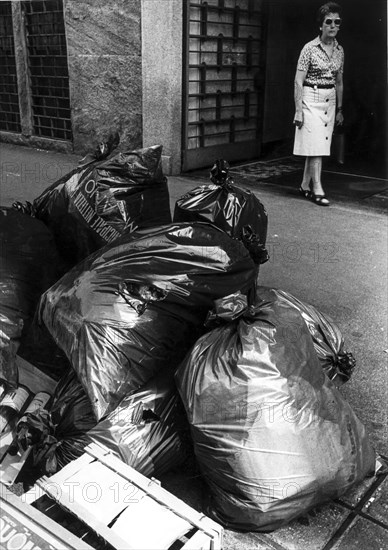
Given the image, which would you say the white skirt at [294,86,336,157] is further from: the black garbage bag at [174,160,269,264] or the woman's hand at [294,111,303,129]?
the black garbage bag at [174,160,269,264]

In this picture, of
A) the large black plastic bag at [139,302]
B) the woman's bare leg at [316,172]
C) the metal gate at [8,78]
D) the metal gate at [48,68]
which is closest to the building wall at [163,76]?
the woman's bare leg at [316,172]

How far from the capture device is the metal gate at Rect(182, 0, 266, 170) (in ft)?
21.1

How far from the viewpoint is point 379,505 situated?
6.59 ft

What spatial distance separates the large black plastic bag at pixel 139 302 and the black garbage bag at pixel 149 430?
7cm

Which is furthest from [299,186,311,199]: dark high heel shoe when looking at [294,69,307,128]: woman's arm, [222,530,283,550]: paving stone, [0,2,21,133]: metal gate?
[0,2,21,133]: metal gate

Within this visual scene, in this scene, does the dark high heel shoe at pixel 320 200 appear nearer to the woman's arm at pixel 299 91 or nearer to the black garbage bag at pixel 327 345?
the woman's arm at pixel 299 91

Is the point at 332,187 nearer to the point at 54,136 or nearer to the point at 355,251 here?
the point at 355,251

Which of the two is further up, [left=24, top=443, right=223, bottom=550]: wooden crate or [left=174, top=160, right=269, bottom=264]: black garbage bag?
[left=174, top=160, right=269, bottom=264]: black garbage bag

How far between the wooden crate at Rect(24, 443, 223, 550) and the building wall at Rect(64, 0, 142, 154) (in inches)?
217

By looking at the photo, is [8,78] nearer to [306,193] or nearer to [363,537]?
[306,193]

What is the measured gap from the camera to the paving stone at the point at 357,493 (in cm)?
203

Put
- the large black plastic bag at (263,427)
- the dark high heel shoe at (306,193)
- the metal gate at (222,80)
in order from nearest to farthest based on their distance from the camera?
1. the large black plastic bag at (263,427)
2. the dark high heel shoe at (306,193)
3. the metal gate at (222,80)

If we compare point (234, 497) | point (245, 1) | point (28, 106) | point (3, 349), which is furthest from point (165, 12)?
point (234, 497)

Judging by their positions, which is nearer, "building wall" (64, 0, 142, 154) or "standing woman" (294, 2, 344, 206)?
"standing woman" (294, 2, 344, 206)
